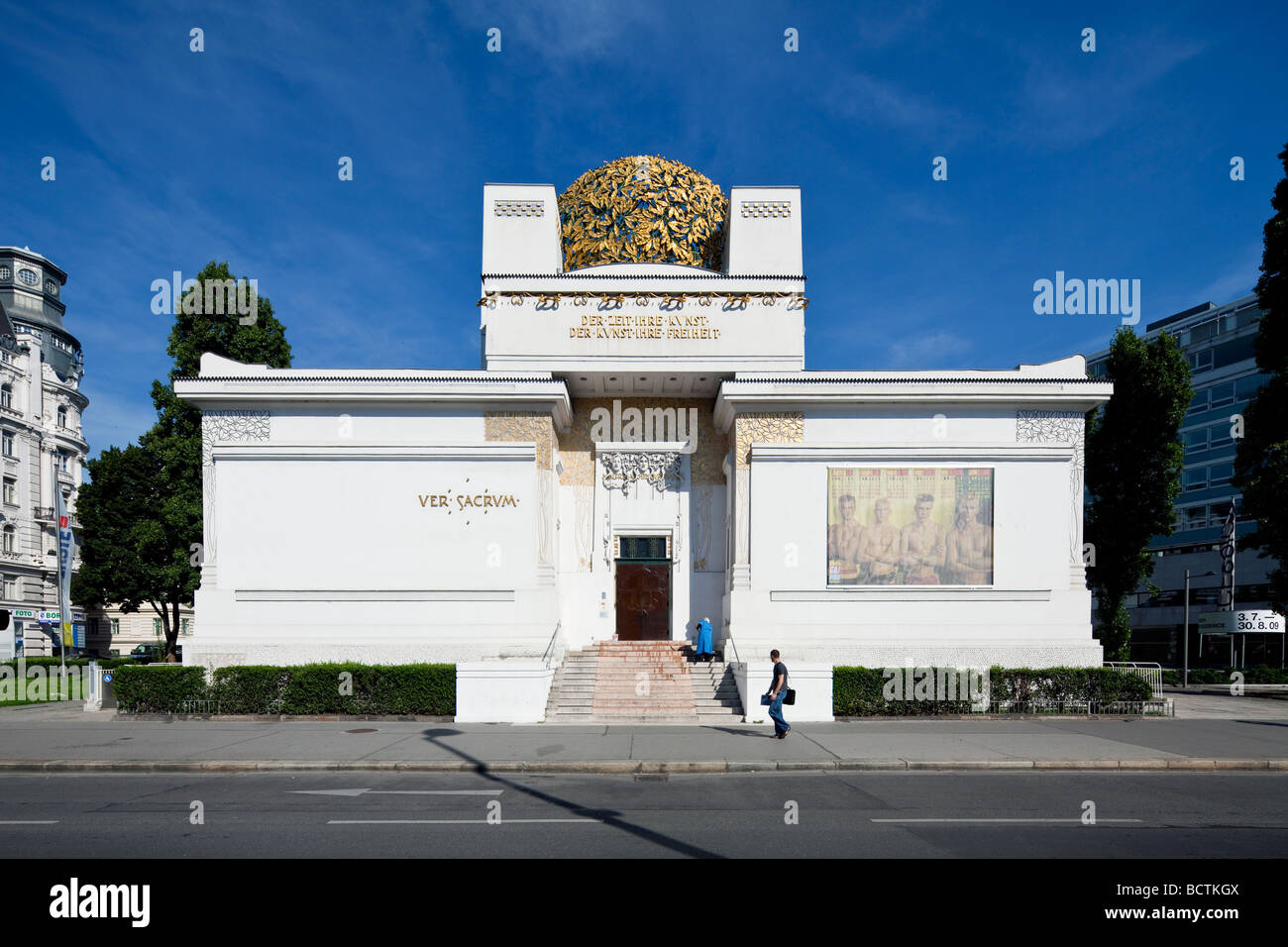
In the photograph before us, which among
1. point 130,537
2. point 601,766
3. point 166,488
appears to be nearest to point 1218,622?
point 601,766

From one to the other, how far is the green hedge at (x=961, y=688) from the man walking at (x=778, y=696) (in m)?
3.41

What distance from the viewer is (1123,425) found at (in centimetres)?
3231

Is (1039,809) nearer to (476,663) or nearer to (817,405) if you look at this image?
(476,663)

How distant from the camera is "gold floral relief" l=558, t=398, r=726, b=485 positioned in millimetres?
25672

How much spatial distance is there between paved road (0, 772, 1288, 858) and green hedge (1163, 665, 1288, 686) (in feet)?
82.7

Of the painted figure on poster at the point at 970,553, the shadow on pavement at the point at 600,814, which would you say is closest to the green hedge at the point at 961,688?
the painted figure on poster at the point at 970,553

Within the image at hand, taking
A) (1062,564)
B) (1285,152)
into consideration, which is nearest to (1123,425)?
(1285,152)

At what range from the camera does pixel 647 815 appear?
31.1 ft

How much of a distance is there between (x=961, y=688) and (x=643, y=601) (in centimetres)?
984

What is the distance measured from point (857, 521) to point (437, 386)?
13003mm

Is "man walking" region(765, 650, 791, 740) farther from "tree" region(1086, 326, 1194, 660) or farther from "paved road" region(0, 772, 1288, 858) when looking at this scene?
"tree" region(1086, 326, 1194, 660)

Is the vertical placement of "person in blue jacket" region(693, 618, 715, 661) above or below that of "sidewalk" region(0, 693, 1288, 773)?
above

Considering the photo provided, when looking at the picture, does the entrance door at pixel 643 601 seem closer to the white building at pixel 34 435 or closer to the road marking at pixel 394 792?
the road marking at pixel 394 792

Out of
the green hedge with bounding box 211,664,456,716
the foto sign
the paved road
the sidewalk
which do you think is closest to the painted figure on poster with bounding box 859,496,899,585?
the sidewalk
